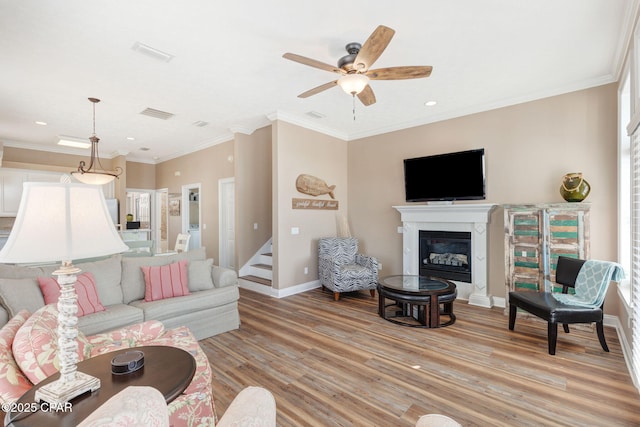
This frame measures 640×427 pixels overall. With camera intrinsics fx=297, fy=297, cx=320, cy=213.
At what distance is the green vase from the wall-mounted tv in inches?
A: 39.4

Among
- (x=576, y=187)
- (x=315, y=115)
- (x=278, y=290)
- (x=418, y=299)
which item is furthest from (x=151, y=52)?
(x=576, y=187)

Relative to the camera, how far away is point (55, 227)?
3.67ft

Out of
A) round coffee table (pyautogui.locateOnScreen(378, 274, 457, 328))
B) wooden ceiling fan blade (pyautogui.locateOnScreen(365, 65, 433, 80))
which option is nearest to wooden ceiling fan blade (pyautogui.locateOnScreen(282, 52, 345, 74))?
wooden ceiling fan blade (pyautogui.locateOnScreen(365, 65, 433, 80))

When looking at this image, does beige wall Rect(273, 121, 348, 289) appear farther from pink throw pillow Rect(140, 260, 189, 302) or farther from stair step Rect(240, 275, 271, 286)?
pink throw pillow Rect(140, 260, 189, 302)

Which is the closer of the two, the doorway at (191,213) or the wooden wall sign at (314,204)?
the wooden wall sign at (314,204)

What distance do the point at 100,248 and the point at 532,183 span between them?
187 inches

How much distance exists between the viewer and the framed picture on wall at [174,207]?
8.00 m

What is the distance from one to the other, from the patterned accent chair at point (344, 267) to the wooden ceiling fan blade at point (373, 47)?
2.96m

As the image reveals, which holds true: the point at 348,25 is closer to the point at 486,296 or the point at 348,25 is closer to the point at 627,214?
the point at 627,214

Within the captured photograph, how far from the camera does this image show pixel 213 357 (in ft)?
9.24

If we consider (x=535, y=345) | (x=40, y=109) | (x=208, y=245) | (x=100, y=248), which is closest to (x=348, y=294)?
(x=535, y=345)

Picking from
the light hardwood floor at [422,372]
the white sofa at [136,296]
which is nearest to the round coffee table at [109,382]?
the light hardwood floor at [422,372]

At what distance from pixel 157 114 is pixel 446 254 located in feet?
17.0

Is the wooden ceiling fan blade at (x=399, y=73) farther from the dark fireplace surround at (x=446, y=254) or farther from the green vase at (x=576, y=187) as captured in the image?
the dark fireplace surround at (x=446, y=254)
